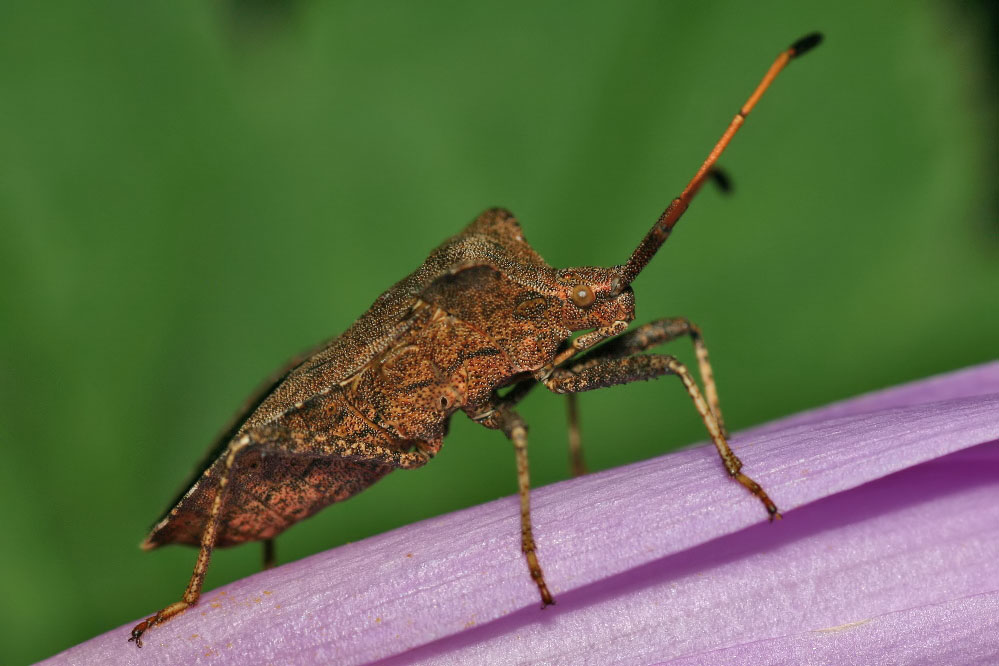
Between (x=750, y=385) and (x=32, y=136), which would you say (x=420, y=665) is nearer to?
(x=750, y=385)

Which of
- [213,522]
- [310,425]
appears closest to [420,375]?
[310,425]

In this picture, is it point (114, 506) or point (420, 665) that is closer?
point (420, 665)

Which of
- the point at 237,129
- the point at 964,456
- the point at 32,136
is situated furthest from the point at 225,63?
the point at 964,456

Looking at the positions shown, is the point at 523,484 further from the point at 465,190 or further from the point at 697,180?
the point at 465,190

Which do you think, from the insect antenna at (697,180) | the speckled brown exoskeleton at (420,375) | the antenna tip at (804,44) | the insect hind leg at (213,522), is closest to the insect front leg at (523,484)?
the speckled brown exoskeleton at (420,375)

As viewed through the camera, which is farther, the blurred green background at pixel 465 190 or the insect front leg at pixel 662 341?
the blurred green background at pixel 465 190

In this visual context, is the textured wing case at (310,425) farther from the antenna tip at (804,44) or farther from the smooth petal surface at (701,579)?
the antenna tip at (804,44)

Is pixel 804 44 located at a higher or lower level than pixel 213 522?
higher
